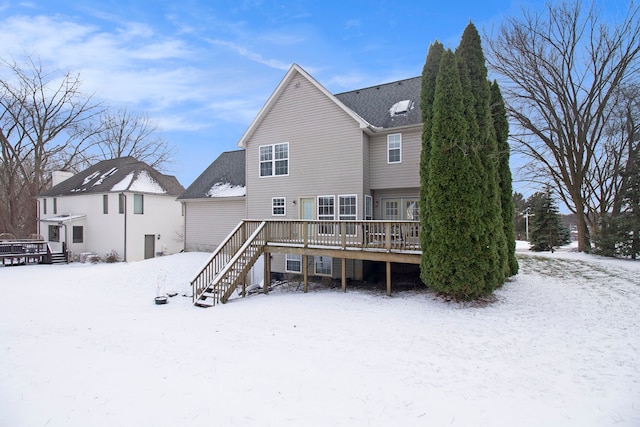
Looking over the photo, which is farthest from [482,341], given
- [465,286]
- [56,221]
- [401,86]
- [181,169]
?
[181,169]

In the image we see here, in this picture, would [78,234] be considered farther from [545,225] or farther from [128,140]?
[545,225]

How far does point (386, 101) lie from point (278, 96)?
4.75m

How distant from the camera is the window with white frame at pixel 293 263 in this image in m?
14.1

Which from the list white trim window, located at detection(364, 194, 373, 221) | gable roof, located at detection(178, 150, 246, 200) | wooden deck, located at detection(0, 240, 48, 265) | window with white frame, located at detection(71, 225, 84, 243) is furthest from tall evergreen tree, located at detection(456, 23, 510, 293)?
window with white frame, located at detection(71, 225, 84, 243)

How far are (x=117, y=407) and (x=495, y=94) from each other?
42.4 feet

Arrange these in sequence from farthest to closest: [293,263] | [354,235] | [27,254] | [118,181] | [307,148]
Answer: [118,181] → [27,254] → [293,263] → [307,148] → [354,235]

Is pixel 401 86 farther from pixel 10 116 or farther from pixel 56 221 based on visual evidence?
pixel 10 116

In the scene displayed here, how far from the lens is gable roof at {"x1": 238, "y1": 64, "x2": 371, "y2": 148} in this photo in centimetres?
1246

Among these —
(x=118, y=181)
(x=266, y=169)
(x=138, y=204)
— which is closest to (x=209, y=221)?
(x=138, y=204)

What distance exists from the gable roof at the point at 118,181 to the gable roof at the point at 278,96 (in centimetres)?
1110

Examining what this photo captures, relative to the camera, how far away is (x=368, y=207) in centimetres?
1311

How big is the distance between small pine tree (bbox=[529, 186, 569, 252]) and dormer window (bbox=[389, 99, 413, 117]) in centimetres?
1449

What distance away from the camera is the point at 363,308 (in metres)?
8.45

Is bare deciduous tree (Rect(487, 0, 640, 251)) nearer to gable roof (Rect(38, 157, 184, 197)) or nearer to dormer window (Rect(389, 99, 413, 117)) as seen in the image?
dormer window (Rect(389, 99, 413, 117))
